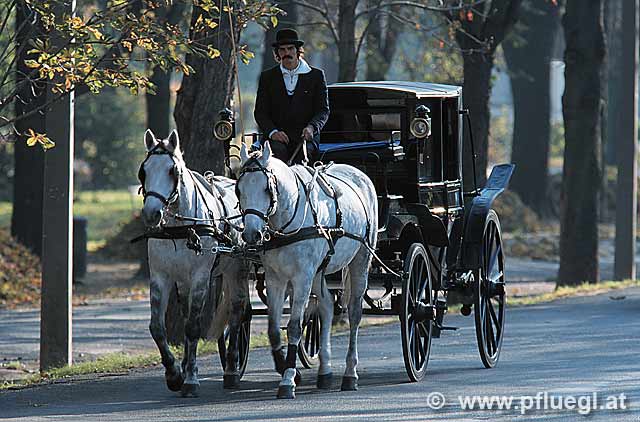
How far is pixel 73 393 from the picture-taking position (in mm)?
11688

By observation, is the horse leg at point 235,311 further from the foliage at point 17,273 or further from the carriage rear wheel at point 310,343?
the foliage at point 17,273

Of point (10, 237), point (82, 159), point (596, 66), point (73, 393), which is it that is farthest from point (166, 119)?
point (82, 159)

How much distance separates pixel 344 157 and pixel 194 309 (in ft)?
7.95

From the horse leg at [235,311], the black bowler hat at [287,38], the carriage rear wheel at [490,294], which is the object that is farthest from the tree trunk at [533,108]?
the horse leg at [235,311]

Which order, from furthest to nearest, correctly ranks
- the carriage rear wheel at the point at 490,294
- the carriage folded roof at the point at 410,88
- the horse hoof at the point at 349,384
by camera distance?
the carriage rear wheel at the point at 490,294, the carriage folded roof at the point at 410,88, the horse hoof at the point at 349,384

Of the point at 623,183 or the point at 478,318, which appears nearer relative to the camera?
the point at 478,318

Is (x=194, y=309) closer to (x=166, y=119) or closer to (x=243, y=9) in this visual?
(x=243, y=9)

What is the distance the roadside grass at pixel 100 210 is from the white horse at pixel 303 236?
2096 centimetres

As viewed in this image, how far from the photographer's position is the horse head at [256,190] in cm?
1024

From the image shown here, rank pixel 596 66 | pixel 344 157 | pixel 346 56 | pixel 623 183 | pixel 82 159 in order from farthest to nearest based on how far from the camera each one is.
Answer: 1. pixel 82 159
2. pixel 623 183
3. pixel 596 66
4. pixel 346 56
5. pixel 344 157

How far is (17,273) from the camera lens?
911 inches

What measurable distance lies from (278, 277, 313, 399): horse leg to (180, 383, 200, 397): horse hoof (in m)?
0.72

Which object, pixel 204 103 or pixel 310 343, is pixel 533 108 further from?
pixel 310 343

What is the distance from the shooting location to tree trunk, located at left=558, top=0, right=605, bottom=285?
22.3 meters
